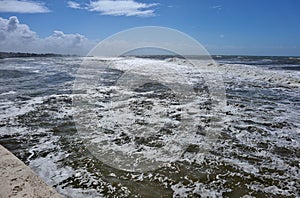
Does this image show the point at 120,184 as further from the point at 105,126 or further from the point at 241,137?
the point at 241,137

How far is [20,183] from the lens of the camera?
9.39 ft

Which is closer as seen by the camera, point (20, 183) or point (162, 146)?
point (20, 183)

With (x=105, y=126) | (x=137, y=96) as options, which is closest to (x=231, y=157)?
(x=105, y=126)

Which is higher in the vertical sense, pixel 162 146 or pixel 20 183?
pixel 20 183

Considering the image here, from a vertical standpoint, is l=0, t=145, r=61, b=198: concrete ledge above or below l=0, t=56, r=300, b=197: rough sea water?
above

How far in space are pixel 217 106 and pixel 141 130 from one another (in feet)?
12.2

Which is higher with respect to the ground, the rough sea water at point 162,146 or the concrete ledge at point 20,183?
the concrete ledge at point 20,183

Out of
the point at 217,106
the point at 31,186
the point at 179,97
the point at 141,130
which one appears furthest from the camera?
the point at 179,97

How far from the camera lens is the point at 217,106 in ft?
27.2

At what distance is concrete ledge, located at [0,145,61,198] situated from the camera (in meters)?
2.67

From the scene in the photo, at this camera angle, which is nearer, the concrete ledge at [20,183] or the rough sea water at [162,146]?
the concrete ledge at [20,183]

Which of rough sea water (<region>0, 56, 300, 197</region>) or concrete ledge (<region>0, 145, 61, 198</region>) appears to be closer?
concrete ledge (<region>0, 145, 61, 198</region>)

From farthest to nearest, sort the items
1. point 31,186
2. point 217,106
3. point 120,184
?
1. point 217,106
2. point 120,184
3. point 31,186

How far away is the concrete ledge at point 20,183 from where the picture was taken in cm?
267
